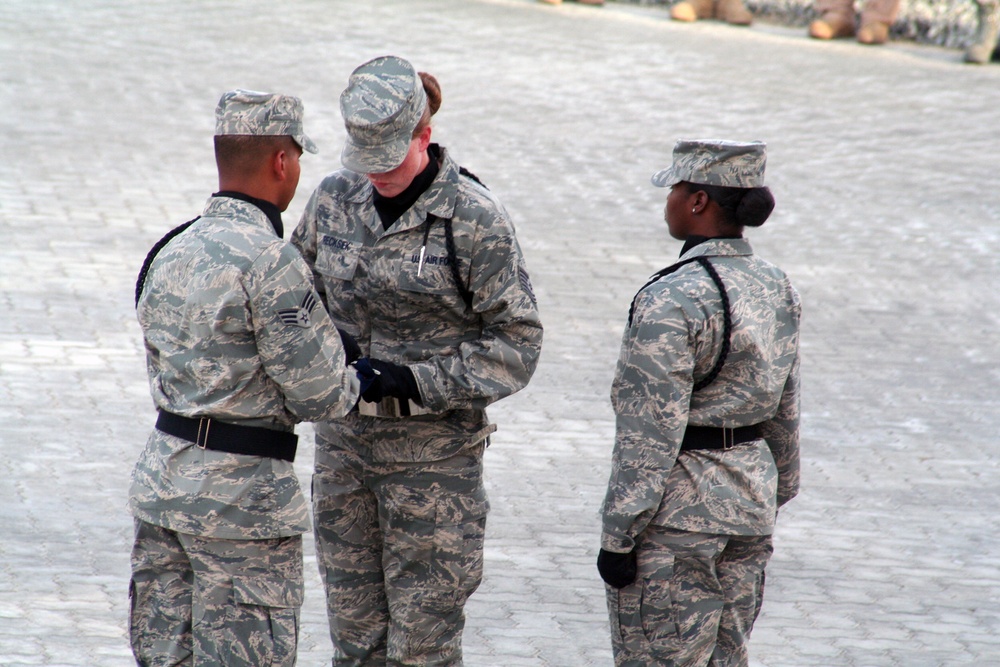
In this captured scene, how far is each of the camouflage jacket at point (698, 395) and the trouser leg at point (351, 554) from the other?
85 cm

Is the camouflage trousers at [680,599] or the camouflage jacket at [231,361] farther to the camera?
the camouflage trousers at [680,599]

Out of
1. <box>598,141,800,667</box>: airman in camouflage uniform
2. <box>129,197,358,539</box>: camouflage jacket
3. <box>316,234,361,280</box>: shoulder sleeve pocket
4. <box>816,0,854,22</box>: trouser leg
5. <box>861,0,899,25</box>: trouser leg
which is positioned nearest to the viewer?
<box>129,197,358,539</box>: camouflage jacket

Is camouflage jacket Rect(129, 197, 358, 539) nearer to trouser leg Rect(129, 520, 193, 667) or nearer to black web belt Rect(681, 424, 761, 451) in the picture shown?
trouser leg Rect(129, 520, 193, 667)

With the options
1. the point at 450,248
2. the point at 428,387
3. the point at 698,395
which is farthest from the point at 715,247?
the point at 428,387

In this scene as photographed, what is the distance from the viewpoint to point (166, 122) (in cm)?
1352

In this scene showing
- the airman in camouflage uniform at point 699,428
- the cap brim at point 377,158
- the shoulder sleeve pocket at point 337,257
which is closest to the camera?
the airman in camouflage uniform at point 699,428

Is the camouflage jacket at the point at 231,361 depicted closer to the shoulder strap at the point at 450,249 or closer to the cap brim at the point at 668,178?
the shoulder strap at the point at 450,249

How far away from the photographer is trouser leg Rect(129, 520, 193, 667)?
333 centimetres

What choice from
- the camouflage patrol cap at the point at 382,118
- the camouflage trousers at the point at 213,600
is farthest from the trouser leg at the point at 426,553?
the camouflage patrol cap at the point at 382,118

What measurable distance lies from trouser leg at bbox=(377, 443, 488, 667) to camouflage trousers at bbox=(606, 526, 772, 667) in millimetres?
550

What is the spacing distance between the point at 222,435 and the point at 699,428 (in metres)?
1.31

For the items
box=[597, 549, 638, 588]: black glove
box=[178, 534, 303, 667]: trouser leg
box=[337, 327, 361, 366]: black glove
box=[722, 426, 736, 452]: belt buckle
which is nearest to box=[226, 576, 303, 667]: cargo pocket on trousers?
box=[178, 534, 303, 667]: trouser leg

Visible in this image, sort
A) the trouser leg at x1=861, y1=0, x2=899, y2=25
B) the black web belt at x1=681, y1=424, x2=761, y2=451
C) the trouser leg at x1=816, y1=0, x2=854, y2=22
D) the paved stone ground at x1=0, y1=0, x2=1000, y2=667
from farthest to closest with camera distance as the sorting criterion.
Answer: the trouser leg at x1=816, y1=0, x2=854, y2=22 < the trouser leg at x1=861, y1=0, x2=899, y2=25 < the paved stone ground at x1=0, y1=0, x2=1000, y2=667 < the black web belt at x1=681, y1=424, x2=761, y2=451

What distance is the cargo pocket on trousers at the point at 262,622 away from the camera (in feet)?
10.7
